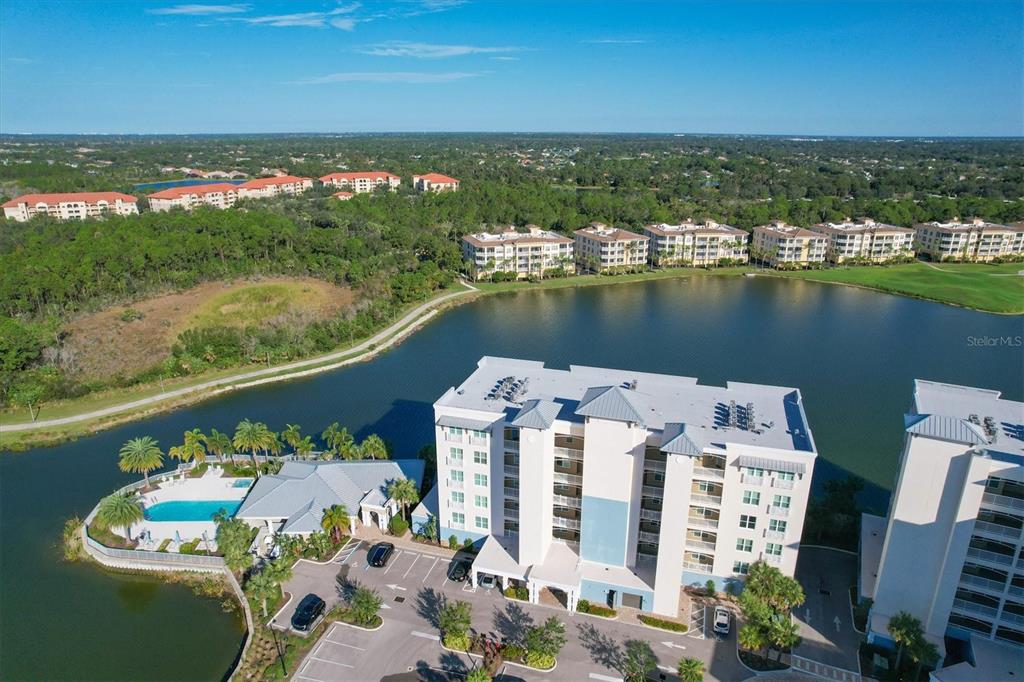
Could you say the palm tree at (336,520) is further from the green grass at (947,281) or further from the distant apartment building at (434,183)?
the distant apartment building at (434,183)

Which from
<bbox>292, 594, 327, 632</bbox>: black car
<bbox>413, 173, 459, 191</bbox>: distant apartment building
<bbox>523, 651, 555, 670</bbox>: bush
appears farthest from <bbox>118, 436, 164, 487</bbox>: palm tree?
<bbox>413, 173, 459, 191</bbox>: distant apartment building

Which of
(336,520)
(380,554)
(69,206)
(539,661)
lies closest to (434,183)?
(69,206)

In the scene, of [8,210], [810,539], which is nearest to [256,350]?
[810,539]

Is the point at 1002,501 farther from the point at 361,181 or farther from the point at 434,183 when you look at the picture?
the point at 361,181

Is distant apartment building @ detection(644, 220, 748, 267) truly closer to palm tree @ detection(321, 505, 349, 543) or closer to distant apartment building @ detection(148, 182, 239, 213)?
palm tree @ detection(321, 505, 349, 543)

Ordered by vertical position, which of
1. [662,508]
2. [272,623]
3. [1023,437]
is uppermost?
[1023,437]

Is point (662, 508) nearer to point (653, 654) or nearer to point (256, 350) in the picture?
point (653, 654)

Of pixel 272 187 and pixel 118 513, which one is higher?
pixel 272 187
